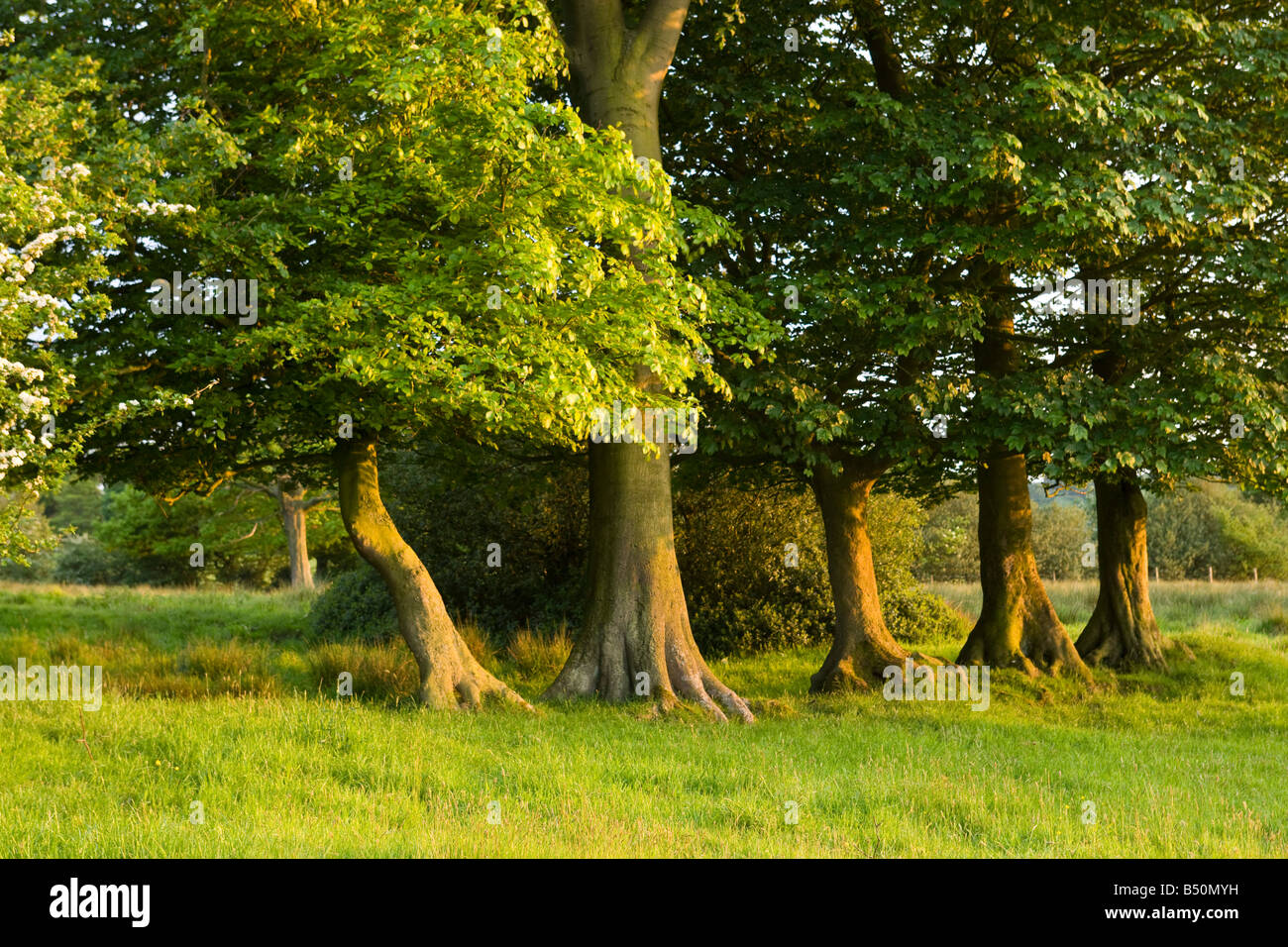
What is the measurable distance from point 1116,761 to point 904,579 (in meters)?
13.6

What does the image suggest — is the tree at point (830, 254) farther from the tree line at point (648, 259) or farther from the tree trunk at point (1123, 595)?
the tree trunk at point (1123, 595)

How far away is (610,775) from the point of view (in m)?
9.74

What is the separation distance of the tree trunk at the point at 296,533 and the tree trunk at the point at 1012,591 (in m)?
25.6

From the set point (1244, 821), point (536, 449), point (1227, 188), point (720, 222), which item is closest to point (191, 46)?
point (720, 222)

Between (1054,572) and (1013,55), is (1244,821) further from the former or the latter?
(1054,572)

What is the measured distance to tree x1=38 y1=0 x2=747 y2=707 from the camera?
11.1 metres

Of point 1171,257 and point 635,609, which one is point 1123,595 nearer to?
point 1171,257

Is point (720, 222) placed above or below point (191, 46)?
below

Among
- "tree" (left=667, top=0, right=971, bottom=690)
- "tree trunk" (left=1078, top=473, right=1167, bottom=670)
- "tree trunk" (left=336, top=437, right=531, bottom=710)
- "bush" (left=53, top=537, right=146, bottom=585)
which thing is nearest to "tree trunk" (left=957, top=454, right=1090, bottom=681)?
"tree" (left=667, top=0, right=971, bottom=690)

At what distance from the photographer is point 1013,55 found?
15719mm

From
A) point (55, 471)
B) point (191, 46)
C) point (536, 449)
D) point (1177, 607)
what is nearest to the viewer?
point (55, 471)

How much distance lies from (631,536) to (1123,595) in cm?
1122

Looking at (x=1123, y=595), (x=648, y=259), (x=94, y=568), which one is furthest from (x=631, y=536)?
(x=94, y=568)

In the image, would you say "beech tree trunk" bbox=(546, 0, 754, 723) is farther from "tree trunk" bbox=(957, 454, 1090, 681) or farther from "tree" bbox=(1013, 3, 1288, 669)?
"tree trunk" bbox=(957, 454, 1090, 681)
